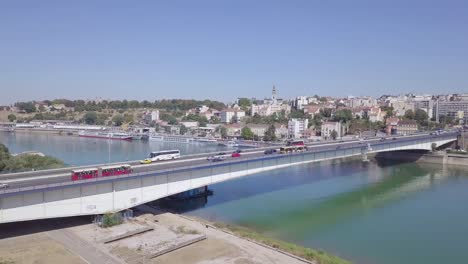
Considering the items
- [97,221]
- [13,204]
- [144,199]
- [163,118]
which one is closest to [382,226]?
[144,199]

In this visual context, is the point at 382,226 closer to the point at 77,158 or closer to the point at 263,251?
the point at 263,251

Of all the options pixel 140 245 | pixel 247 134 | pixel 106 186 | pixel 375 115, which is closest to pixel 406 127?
pixel 375 115

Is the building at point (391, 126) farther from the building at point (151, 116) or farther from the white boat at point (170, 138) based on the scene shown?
the building at point (151, 116)

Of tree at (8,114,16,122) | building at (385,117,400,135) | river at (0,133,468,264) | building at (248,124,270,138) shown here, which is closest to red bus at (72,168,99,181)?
river at (0,133,468,264)

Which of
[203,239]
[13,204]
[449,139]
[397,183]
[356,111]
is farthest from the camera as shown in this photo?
[356,111]

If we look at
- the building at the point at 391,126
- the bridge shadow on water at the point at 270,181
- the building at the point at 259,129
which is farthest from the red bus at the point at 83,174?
the building at the point at 391,126

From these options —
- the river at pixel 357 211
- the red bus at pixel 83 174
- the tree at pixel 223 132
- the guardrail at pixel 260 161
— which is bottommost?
the river at pixel 357 211
